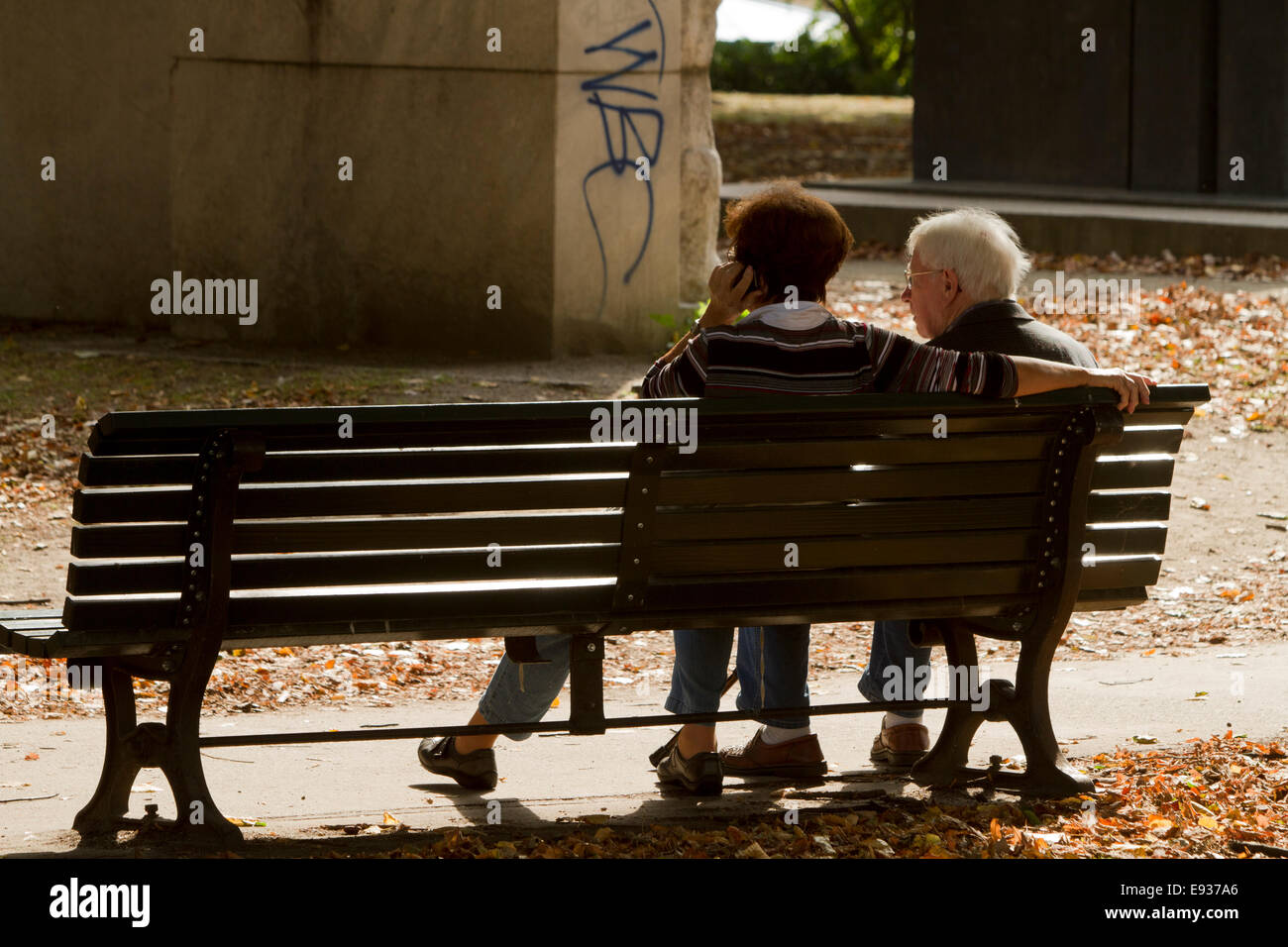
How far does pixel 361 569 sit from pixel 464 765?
0.81 meters

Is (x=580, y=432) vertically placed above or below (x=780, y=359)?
below

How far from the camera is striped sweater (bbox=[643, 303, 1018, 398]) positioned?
397 cm

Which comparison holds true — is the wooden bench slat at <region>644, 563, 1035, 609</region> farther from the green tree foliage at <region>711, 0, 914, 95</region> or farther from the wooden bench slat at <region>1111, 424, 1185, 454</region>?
the green tree foliage at <region>711, 0, 914, 95</region>

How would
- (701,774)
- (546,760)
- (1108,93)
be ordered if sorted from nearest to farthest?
1. (701,774)
2. (546,760)
3. (1108,93)

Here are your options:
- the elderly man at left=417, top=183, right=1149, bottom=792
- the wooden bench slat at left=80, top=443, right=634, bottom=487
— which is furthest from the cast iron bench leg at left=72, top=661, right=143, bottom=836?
the elderly man at left=417, top=183, right=1149, bottom=792

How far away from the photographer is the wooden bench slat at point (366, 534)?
3.57m

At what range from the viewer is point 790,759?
172 inches

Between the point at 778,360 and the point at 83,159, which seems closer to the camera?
the point at 778,360

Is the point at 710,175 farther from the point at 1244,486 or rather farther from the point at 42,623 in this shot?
the point at 42,623

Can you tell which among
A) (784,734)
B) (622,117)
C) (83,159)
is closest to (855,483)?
(784,734)

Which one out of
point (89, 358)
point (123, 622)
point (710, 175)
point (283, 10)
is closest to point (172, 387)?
point (89, 358)

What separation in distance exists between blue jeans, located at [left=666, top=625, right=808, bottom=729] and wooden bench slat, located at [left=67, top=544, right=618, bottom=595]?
0.44 m

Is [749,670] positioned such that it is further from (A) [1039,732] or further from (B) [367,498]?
(B) [367,498]

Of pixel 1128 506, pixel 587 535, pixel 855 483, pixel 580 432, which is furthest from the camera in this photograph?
pixel 1128 506
